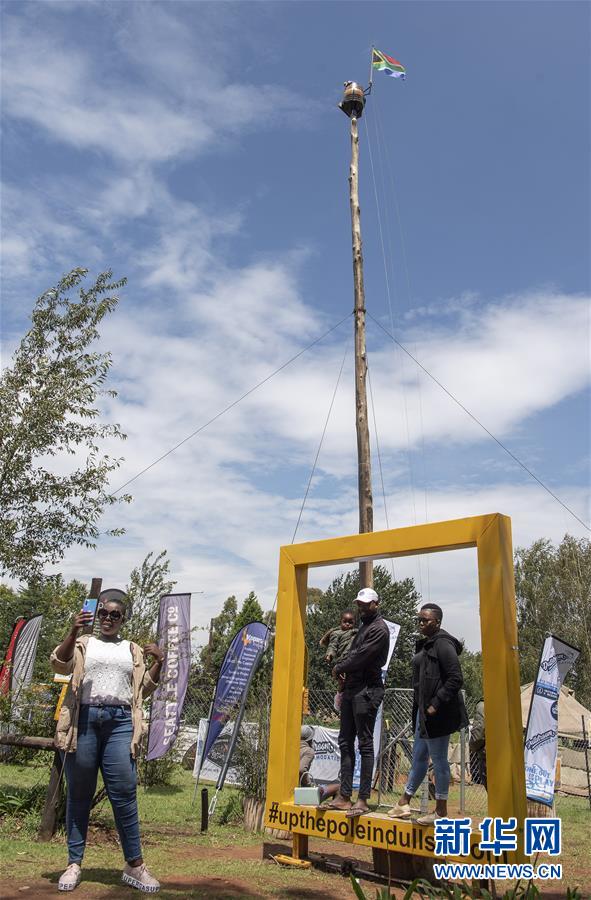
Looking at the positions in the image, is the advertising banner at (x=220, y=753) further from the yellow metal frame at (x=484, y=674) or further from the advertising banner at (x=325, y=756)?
the yellow metal frame at (x=484, y=674)

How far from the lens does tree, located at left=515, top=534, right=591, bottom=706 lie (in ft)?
120

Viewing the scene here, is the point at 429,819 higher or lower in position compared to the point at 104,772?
lower

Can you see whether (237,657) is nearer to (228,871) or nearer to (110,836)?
(110,836)

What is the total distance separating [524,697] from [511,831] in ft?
62.4

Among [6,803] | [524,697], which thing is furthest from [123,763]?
[524,697]

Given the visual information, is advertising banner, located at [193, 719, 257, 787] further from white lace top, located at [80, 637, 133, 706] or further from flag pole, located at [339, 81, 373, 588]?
white lace top, located at [80, 637, 133, 706]

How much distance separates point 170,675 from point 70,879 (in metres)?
6.62

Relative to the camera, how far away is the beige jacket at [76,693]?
4785 millimetres

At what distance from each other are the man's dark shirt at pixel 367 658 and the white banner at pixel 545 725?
15.4 ft

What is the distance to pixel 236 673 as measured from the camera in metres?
10.8

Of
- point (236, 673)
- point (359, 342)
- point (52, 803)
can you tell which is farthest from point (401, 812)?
point (359, 342)

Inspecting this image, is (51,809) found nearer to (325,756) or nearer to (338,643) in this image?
(338,643)

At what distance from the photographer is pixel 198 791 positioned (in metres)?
12.5

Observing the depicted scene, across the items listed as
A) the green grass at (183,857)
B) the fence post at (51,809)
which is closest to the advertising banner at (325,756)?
the green grass at (183,857)
